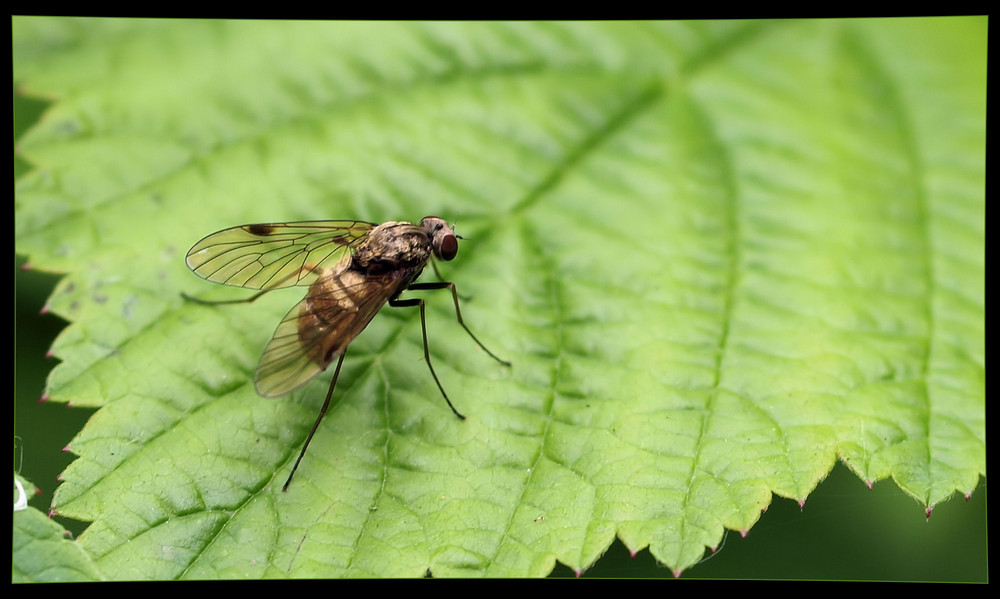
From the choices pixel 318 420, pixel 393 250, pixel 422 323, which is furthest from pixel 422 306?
pixel 318 420

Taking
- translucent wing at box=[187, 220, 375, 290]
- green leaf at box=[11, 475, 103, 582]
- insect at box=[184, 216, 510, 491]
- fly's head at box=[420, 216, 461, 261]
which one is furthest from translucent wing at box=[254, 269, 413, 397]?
green leaf at box=[11, 475, 103, 582]

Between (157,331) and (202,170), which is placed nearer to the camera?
(157,331)

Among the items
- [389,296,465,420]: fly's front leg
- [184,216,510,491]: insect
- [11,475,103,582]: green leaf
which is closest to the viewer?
[11,475,103,582]: green leaf

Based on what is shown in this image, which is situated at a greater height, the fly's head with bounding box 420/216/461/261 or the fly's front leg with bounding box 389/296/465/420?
the fly's head with bounding box 420/216/461/261

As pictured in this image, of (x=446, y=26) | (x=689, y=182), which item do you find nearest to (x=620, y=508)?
(x=689, y=182)

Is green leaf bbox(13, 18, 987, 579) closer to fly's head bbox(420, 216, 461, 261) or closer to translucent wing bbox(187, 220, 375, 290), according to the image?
translucent wing bbox(187, 220, 375, 290)

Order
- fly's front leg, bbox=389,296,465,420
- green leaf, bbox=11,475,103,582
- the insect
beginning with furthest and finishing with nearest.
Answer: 1. fly's front leg, bbox=389,296,465,420
2. the insect
3. green leaf, bbox=11,475,103,582

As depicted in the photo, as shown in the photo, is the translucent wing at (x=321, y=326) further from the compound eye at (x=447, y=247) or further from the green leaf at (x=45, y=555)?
the green leaf at (x=45, y=555)

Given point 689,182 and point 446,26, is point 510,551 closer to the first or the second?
point 689,182
